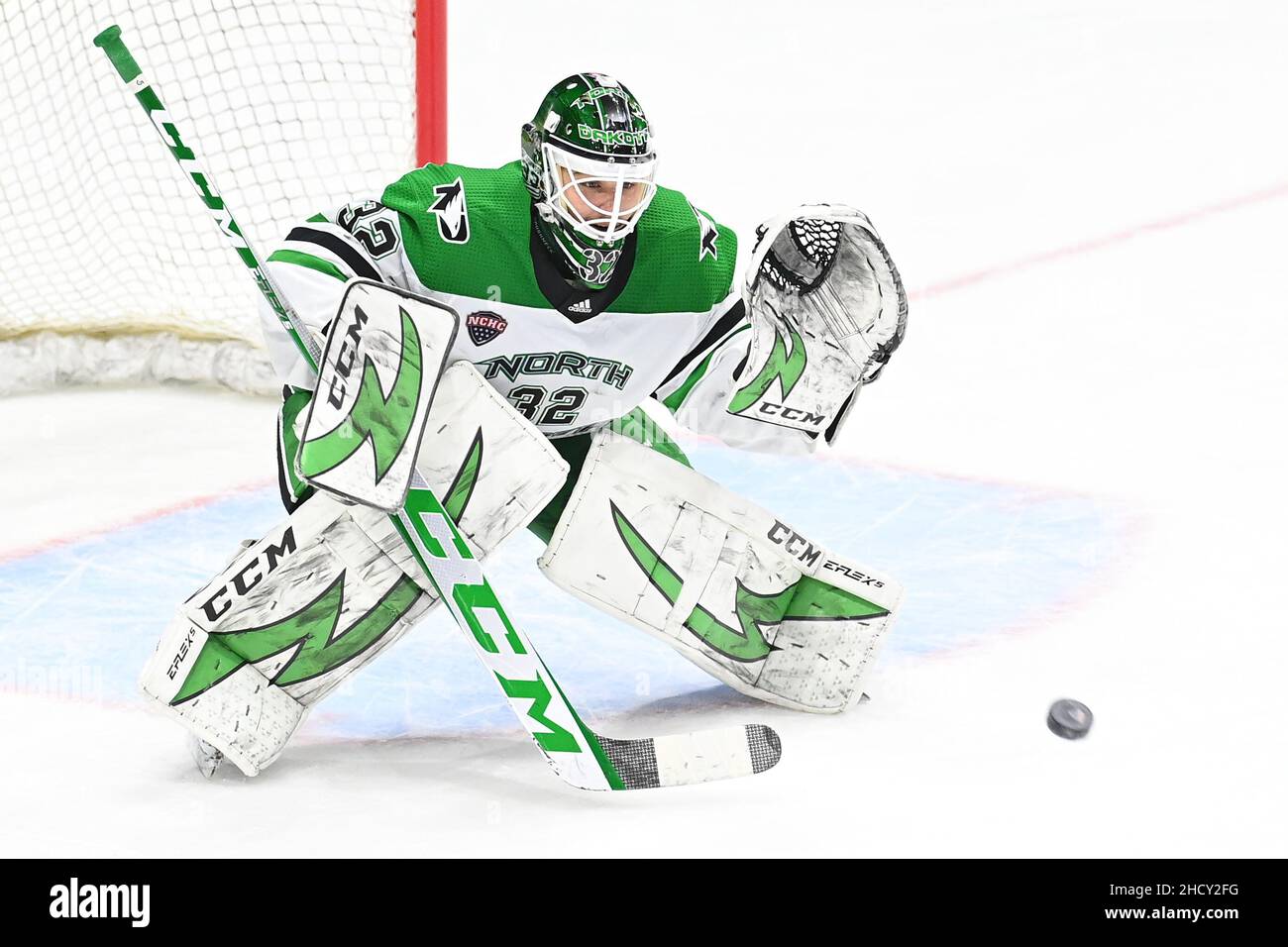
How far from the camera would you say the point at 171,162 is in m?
4.32

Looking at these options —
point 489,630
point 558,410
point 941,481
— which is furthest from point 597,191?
point 941,481

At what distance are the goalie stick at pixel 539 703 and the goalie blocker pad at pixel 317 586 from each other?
6 cm

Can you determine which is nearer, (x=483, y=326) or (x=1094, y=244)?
(x=483, y=326)

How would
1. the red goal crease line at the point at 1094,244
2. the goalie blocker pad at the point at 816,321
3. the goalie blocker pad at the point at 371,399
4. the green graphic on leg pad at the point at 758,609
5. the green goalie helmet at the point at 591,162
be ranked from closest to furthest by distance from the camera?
the goalie blocker pad at the point at 371,399
the green goalie helmet at the point at 591,162
the goalie blocker pad at the point at 816,321
the green graphic on leg pad at the point at 758,609
the red goal crease line at the point at 1094,244

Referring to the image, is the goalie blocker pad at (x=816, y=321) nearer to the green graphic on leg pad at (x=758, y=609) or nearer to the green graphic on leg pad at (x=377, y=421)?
the green graphic on leg pad at (x=758, y=609)

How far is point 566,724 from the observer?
229 cm

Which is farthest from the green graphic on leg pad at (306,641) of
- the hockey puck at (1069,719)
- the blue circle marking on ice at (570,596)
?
the hockey puck at (1069,719)

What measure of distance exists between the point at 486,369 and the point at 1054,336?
2.45 meters

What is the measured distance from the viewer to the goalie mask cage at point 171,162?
3.93 meters

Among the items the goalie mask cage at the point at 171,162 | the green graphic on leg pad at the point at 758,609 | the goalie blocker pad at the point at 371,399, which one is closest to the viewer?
the goalie blocker pad at the point at 371,399

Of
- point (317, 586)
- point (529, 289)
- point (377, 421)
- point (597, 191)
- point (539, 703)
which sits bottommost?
point (539, 703)

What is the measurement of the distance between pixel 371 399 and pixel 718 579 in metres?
0.73

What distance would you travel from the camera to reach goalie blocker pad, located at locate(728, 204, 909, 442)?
2.42 meters

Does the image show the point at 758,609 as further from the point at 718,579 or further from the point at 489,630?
the point at 489,630
